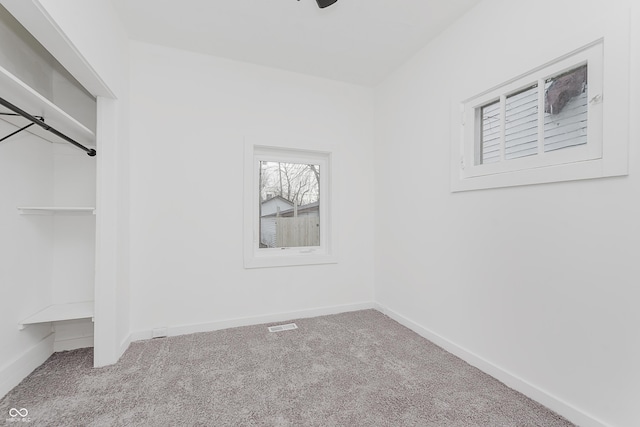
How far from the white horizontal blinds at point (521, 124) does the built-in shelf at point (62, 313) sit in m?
3.00

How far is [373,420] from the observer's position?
55.2 inches

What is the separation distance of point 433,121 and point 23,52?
9.49 ft

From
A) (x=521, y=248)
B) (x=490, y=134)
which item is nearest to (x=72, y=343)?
(x=521, y=248)

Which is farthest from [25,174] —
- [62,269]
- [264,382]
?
[264,382]

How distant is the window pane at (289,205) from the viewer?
288 cm

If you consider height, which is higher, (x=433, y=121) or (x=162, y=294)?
(x=433, y=121)

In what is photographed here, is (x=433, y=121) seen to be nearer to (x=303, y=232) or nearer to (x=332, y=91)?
(x=332, y=91)

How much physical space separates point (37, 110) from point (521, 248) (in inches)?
119

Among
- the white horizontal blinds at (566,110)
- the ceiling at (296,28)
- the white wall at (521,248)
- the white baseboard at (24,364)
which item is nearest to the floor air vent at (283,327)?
the white wall at (521,248)

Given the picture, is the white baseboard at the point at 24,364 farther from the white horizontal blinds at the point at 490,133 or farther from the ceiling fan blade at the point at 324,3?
the white horizontal blinds at the point at 490,133

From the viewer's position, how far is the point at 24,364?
174 cm

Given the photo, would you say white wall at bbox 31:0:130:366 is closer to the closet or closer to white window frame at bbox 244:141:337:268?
the closet

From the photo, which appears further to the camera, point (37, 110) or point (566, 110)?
point (37, 110)

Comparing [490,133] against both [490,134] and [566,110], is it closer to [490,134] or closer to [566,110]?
[490,134]
